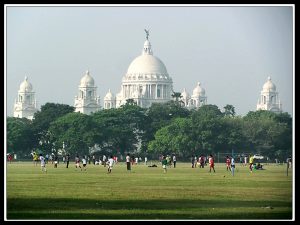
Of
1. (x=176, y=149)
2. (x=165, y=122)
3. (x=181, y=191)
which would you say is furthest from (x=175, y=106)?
(x=181, y=191)

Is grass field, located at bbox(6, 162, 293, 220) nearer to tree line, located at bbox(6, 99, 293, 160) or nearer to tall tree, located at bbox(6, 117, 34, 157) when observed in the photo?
tree line, located at bbox(6, 99, 293, 160)

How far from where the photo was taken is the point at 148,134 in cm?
13612

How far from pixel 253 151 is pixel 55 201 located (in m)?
85.4

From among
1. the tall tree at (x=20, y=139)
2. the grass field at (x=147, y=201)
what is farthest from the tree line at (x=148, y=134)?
the grass field at (x=147, y=201)

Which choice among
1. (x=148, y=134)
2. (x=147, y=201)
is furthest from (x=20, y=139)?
(x=147, y=201)

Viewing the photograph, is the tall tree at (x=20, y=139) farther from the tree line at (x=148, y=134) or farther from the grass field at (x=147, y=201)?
the grass field at (x=147, y=201)

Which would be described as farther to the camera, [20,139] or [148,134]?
[148,134]

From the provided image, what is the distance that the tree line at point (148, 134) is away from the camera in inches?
4532

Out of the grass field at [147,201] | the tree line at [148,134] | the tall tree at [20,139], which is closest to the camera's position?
the grass field at [147,201]

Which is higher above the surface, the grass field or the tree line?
the tree line

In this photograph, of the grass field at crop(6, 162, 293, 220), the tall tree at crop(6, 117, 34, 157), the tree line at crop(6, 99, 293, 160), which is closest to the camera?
the grass field at crop(6, 162, 293, 220)

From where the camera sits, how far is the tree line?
115 metres

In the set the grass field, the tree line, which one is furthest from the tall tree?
the grass field

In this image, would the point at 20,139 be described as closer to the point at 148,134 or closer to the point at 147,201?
the point at 148,134
